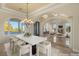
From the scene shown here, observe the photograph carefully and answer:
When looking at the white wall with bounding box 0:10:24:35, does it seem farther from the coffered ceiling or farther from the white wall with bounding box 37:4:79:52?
the white wall with bounding box 37:4:79:52

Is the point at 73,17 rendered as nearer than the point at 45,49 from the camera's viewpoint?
Yes

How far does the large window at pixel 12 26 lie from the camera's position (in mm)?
2336

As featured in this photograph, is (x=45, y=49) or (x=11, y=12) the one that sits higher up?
(x=11, y=12)

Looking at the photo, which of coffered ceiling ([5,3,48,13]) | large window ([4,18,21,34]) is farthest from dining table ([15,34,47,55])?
coffered ceiling ([5,3,48,13])

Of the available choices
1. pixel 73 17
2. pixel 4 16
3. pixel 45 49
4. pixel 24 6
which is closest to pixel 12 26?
pixel 4 16

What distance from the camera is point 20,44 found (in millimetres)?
2373

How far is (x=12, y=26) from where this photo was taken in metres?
2.36

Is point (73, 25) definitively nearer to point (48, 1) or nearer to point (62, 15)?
point (62, 15)

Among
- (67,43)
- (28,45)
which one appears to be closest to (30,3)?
(28,45)

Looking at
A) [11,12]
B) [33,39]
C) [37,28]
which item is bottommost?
[33,39]

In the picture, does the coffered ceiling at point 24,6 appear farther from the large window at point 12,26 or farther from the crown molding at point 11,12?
the large window at point 12,26

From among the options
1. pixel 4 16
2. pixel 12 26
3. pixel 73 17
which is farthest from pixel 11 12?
pixel 73 17

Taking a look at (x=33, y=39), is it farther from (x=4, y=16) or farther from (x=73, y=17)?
(x=73, y=17)

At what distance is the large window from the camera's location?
7.66 feet
